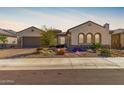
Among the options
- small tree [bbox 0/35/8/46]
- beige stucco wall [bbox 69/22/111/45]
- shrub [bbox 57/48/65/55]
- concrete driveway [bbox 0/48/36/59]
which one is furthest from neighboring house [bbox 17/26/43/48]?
beige stucco wall [bbox 69/22/111/45]

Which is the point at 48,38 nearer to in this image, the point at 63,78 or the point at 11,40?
the point at 11,40

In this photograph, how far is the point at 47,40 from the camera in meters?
19.2

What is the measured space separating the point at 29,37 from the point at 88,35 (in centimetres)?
513

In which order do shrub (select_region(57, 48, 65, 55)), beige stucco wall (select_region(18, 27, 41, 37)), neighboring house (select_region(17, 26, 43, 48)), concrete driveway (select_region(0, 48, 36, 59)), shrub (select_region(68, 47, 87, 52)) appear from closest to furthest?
1. beige stucco wall (select_region(18, 27, 41, 37))
2. neighboring house (select_region(17, 26, 43, 48))
3. concrete driveway (select_region(0, 48, 36, 59))
4. shrub (select_region(57, 48, 65, 55))
5. shrub (select_region(68, 47, 87, 52))

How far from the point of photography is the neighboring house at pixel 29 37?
61.4ft

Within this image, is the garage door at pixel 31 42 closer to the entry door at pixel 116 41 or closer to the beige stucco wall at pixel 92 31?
the beige stucco wall at pixel 92 31

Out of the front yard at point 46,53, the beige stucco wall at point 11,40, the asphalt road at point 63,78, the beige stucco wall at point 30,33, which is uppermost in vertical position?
the beige stucco wall at point 30,33

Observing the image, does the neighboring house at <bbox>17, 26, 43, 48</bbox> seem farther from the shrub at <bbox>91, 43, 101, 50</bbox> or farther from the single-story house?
the shrub at <bbox>91, 43, 101, 50</bbox>

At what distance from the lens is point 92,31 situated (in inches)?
818

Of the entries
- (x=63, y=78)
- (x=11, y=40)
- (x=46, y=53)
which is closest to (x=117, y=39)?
(x=46, y=53)

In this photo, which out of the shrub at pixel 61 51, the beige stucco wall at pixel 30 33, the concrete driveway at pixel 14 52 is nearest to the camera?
the beige stucco wall at pixel 30 33

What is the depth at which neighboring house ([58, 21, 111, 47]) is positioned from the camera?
18.9 metres

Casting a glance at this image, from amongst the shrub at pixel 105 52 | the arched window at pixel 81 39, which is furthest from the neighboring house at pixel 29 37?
the shrub at pixel 105 52
